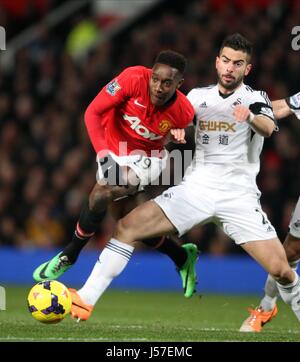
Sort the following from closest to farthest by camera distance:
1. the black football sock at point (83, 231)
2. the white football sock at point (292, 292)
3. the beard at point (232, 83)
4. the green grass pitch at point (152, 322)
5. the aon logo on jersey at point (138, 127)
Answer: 1. the green grass pitch at point (152, 322)
2. the beard at point (232, 83)
3. the white football sock at point (292, 292)
4. the aon logo on jersey at point (138, 127)
5. the black football sock at point (83, 231)

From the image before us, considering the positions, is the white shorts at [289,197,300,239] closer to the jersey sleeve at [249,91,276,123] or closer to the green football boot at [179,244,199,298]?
the green football boot at [179,244,199,298]

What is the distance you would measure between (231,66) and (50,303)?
2297 mm

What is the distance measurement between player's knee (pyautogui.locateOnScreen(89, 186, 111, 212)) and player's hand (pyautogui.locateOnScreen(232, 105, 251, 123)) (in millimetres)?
1438

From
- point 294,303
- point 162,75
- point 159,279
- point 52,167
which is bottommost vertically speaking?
point 159,279

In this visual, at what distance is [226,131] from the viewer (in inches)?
317

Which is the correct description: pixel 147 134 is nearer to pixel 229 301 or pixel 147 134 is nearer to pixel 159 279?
pixel 229 301

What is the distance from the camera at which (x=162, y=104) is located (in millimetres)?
8188

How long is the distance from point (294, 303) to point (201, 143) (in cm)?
150

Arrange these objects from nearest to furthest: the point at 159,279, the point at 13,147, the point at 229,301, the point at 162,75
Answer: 1. the point at 162,75
2. the point at 229,301
3. the point at 159,279
4. the point at 13,147

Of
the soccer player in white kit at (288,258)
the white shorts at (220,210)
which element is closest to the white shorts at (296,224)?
the soccer player in white kit at (288,258)

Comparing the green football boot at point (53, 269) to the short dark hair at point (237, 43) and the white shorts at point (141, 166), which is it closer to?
the white shorts at point (141, 166)

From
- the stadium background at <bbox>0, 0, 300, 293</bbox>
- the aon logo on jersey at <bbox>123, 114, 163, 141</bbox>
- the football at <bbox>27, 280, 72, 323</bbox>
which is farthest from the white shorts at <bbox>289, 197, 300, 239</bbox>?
the stadium background at <bbox>0, 0, 300, 293</bbox>

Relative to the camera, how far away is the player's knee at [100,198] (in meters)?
8.27
